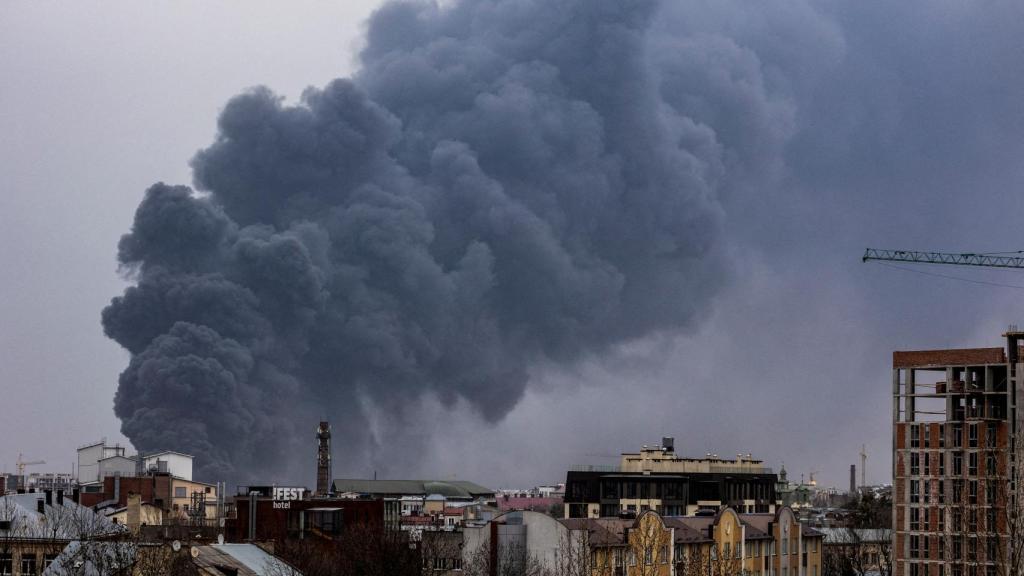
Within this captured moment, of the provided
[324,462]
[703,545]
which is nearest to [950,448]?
[703,545]

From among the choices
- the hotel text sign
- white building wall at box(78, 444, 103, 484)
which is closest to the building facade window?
the hotel text sign

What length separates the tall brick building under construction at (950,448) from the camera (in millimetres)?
67125

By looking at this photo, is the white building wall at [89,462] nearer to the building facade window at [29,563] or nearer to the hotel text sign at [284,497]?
the hotel text sign at [284,497]

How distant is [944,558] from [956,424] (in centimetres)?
602

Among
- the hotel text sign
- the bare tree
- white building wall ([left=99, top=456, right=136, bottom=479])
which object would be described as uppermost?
white building wall ([left=99, top=456, right=136, bottom=479])

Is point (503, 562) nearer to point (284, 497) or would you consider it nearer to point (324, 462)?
point (284, 497)

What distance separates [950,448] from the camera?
68.9m

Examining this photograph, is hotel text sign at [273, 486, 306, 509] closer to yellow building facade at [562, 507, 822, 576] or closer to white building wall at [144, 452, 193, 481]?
yellow building facade at [562, 507, 822, 576]

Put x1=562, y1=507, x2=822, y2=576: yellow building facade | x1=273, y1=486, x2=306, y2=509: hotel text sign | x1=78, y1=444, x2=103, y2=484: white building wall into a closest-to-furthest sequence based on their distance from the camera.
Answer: x1=562, y1=507, x2=822, y2=576: yellow building facade < x1=273, y1=486, x2=306, y2=509: hotel text sign < x1=78, y1=444, x2=103, y2=484: white building wall

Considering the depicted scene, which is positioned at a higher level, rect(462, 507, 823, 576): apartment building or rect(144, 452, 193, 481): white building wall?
rect(144, 452, 193, 481): white building wall

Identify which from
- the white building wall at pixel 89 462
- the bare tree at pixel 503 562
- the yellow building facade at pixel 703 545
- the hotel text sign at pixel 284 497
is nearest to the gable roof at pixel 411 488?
the white building wall at pixel 89 462

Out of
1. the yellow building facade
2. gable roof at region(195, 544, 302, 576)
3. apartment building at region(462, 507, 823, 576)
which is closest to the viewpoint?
gable roof at region(195, 544, 302, 576)

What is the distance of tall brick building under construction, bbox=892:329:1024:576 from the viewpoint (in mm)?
67125

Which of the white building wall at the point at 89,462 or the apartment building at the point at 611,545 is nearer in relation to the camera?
the apartment building at the point at 611,545
